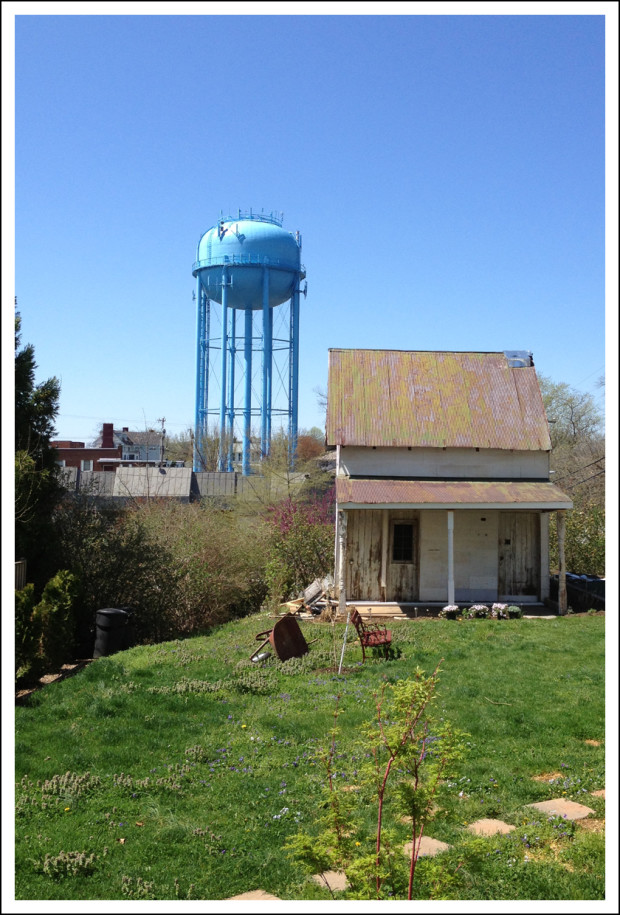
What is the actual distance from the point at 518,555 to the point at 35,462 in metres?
12.1

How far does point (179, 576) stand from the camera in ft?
55.4

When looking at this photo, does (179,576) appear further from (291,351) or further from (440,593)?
(291,351)

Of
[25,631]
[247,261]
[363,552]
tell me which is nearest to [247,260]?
[247,261]

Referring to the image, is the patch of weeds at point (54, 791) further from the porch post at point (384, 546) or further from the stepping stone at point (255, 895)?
the porch post at point (384, 546)

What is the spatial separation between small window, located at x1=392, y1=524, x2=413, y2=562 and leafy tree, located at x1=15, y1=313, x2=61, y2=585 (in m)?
8.56

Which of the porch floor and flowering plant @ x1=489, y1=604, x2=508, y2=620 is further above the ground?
flowering plant @ x1=489, y1=604, x2=508, y2=620

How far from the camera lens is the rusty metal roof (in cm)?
1930

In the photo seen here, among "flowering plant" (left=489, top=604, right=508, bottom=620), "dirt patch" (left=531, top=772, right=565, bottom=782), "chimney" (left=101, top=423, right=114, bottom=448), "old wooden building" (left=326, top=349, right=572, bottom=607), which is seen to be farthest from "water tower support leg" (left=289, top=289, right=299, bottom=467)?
"dirt patch" (left=531, top=772, right=565, bottom=782)

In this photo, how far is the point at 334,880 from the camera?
505 cm

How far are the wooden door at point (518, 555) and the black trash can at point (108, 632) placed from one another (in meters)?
9.84

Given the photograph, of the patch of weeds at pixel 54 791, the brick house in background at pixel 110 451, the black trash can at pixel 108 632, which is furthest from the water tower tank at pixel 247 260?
the patch of weeds at pixel 54 791

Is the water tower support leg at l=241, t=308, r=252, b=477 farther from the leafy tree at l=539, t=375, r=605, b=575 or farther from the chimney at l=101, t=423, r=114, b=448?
the chimney at l=101, t=423, r=114, b=448

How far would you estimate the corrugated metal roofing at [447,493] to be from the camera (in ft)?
57.2

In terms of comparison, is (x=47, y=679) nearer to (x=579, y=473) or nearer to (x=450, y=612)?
(x=450, y=612)
